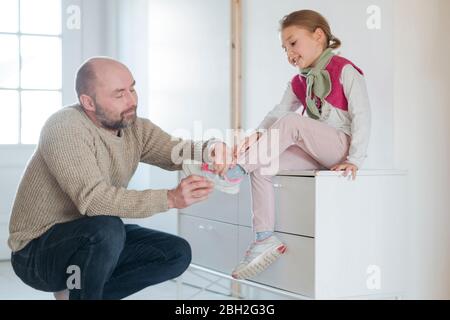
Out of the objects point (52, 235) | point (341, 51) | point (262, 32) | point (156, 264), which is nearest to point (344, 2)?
point (341, 51)

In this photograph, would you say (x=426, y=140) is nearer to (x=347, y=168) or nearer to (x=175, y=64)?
(x=347, y=168)

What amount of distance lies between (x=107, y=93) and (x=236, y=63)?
1295 millimetres

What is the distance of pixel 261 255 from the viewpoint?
1.98 m

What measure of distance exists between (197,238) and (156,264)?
73 cm

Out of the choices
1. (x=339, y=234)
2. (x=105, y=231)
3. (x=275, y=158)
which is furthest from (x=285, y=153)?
(x=105, y=231)

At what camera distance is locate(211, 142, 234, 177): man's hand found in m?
1.92

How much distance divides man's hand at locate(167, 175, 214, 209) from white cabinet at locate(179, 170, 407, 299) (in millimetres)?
334

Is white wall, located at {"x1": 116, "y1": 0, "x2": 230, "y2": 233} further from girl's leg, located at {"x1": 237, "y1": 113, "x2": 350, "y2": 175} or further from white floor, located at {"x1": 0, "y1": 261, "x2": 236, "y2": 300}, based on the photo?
girl's leg, located at {"x1": 237, "y1": 113, "x2": 350, "y2": 175}

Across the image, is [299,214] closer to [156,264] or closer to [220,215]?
[156,264]

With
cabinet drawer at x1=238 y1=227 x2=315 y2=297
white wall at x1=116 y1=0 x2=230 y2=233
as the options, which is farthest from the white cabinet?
white wall at x1=116 y1=0 x2=230 y2=233

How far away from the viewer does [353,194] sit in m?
1.95

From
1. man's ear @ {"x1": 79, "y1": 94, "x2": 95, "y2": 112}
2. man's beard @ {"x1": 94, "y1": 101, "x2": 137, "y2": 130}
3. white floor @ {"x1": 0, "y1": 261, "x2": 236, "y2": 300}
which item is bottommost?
white floor @ {"x1": 0, "y1": 261, "x2": 236, "y2": 300}

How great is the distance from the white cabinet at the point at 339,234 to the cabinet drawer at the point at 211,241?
0.27 metres

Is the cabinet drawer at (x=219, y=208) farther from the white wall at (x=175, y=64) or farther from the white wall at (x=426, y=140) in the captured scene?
the white wall at (x=175, y=64)
